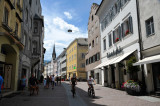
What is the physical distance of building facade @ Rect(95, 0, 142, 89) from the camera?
1419cm

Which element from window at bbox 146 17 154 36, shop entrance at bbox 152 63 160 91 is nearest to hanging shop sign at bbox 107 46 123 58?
window at bbox 146 17 154 36

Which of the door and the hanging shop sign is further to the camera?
the hanging shop sign

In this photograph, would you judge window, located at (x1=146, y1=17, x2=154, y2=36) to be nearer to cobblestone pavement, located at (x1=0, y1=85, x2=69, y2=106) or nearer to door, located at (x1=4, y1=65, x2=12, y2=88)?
cobblestone pavement, located at (x1=0, y1=85, x2=69, y2=106)

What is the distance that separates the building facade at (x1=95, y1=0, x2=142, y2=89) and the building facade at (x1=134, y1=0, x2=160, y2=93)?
3.18 ft

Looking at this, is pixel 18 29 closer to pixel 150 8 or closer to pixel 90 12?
pixel 150 8

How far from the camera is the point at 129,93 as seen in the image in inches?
493

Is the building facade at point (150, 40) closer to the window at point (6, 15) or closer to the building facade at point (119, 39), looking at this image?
the building facade at point (119, 39)

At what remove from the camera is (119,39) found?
17.9 metres

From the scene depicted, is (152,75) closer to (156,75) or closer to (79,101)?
(156,75)

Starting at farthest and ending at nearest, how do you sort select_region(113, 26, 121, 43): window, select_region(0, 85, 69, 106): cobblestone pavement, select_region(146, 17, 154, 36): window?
select_region(113, 26, 121, 43): window < select_region(146, 17, 154, 36): window < select_region(0, 85, 69, 106): cobblestone pavement

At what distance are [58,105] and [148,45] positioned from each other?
8497 millimetres

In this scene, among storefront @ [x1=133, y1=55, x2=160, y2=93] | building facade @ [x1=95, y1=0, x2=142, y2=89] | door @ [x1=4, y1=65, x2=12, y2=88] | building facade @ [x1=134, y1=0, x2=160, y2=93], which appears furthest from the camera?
door @ [x1=4, y1=65, x2=12, y2=88]

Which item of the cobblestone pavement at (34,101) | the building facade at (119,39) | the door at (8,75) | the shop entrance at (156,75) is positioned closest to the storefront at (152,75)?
the shop entrance at (156,75)

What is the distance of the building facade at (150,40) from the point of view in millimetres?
11016
